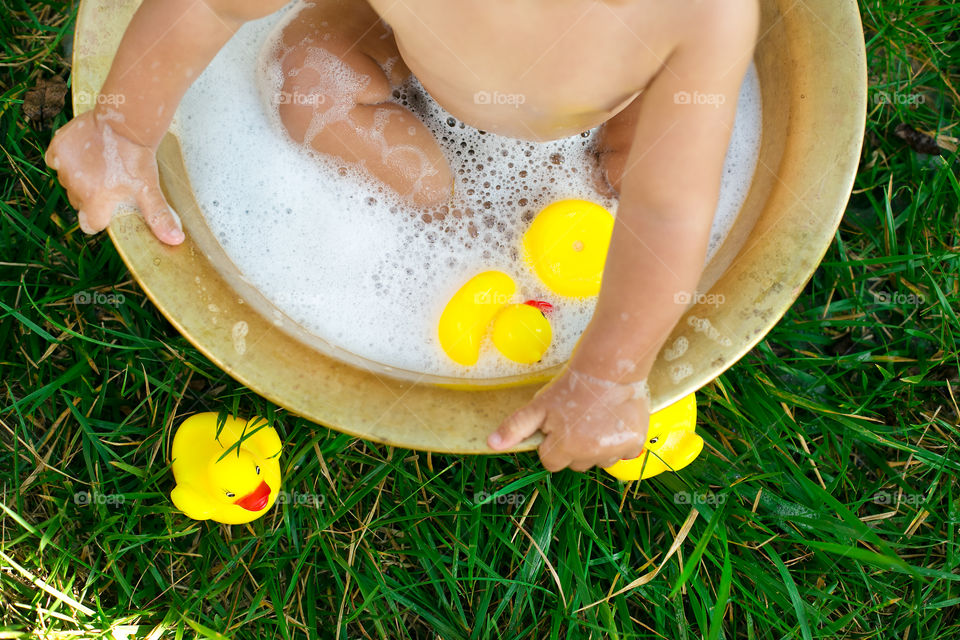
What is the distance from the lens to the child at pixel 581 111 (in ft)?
2.47

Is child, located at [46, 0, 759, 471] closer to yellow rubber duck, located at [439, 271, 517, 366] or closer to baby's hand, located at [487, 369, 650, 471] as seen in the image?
baby's hand, located at [487, 369, 650, 471]

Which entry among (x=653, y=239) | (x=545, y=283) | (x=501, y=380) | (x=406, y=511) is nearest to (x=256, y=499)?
(x=406, y=511)

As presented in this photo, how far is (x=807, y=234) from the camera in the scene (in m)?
0.85

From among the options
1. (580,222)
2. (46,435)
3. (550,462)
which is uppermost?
(580,222)

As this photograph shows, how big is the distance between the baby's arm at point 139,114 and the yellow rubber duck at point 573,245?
440mm

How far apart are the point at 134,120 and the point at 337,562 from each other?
64cm

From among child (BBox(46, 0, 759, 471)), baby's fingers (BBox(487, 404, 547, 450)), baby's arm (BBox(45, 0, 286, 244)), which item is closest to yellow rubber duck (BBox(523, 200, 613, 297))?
child (BBox(46, 0, 759, 471))

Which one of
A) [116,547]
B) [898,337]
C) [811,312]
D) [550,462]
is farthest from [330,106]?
[898,337]

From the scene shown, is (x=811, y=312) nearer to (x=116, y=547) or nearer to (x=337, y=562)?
(x=337, y=562)

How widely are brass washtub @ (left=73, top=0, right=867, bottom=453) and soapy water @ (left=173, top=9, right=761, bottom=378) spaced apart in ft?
0.32

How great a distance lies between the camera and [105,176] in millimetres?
848

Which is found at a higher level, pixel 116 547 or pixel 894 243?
pixel 894 243

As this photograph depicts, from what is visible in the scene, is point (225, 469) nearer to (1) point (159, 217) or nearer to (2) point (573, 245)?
(1) point (159, 217)

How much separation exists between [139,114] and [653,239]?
59 cm
